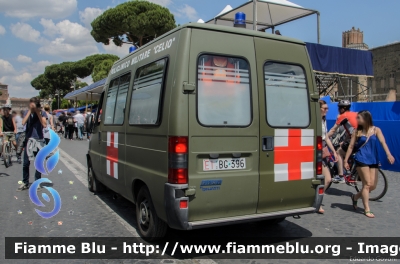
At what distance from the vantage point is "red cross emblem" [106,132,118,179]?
5262mm

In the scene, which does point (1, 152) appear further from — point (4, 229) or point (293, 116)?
point (293, 116)

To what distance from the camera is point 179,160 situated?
3.57m

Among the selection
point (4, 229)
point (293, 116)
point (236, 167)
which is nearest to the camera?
point (236, 167)

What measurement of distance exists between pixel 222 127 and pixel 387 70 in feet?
134

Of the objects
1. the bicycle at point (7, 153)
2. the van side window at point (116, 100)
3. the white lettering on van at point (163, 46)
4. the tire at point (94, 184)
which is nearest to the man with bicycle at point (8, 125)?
the bicycle at point (7, 153)

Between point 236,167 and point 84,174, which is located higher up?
point 236,167

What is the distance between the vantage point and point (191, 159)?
3629 millimetres

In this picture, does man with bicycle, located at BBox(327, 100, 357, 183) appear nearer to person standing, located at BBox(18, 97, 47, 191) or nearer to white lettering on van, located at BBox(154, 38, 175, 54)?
white lettering on van, located at BBox(154, 38, 175, 54)

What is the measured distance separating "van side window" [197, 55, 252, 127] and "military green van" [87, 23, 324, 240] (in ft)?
0.04

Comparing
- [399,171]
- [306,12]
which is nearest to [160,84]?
[399,171]

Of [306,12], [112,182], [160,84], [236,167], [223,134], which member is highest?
[306,12]

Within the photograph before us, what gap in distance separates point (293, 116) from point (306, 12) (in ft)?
35.3

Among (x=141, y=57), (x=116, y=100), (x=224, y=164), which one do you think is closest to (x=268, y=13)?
(x=116, y=100)

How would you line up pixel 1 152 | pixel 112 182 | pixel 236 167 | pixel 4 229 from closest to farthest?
1. pixel 236 167
2. pixel 4 229
3. pixel 112 182
4. pixel 1 152
